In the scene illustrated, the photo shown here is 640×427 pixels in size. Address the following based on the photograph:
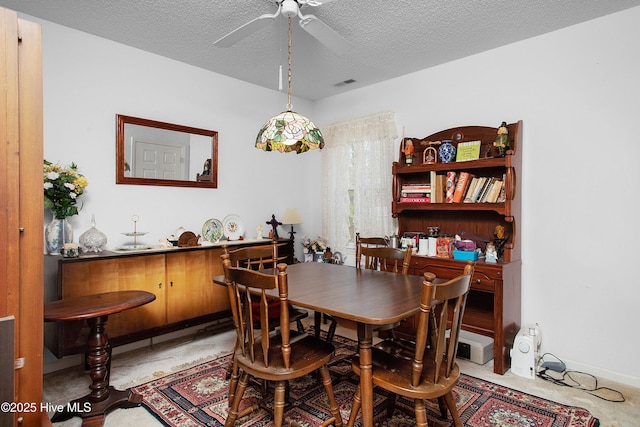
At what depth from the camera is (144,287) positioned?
293 centimetres

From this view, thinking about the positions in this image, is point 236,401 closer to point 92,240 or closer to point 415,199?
point 92,240

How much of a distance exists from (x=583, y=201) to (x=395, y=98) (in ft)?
6.85

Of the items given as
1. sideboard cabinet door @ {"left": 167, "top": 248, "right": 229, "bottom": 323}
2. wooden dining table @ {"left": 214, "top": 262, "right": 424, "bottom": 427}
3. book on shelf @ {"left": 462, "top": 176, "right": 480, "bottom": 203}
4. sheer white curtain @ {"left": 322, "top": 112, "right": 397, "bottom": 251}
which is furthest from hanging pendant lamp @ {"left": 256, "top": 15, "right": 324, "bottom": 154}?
sheer white curtain @ {"left": 322, "top": 112, "right": 397, "bottom": 251}

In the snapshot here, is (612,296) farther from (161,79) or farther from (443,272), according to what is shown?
(161,79)

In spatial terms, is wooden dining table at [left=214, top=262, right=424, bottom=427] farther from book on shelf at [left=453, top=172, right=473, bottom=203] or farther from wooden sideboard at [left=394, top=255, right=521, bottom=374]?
book on shelf at [left=453, top=172, right=473, bottom=203]

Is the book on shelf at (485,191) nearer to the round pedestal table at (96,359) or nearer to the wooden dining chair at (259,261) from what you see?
the wooden dining chair at (259,261)

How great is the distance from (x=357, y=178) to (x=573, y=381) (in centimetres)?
275

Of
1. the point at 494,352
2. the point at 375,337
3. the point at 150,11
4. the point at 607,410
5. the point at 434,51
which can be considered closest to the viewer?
the point at 607,410

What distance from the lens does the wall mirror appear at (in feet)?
10.6

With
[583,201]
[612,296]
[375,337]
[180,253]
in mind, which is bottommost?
[375,337]

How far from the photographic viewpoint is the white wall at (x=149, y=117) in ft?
9.50

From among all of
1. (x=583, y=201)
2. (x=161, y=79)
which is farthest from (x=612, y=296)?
(x=161, y=79)

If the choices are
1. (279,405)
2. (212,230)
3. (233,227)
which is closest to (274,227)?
(233,227)

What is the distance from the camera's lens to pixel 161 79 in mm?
3449
